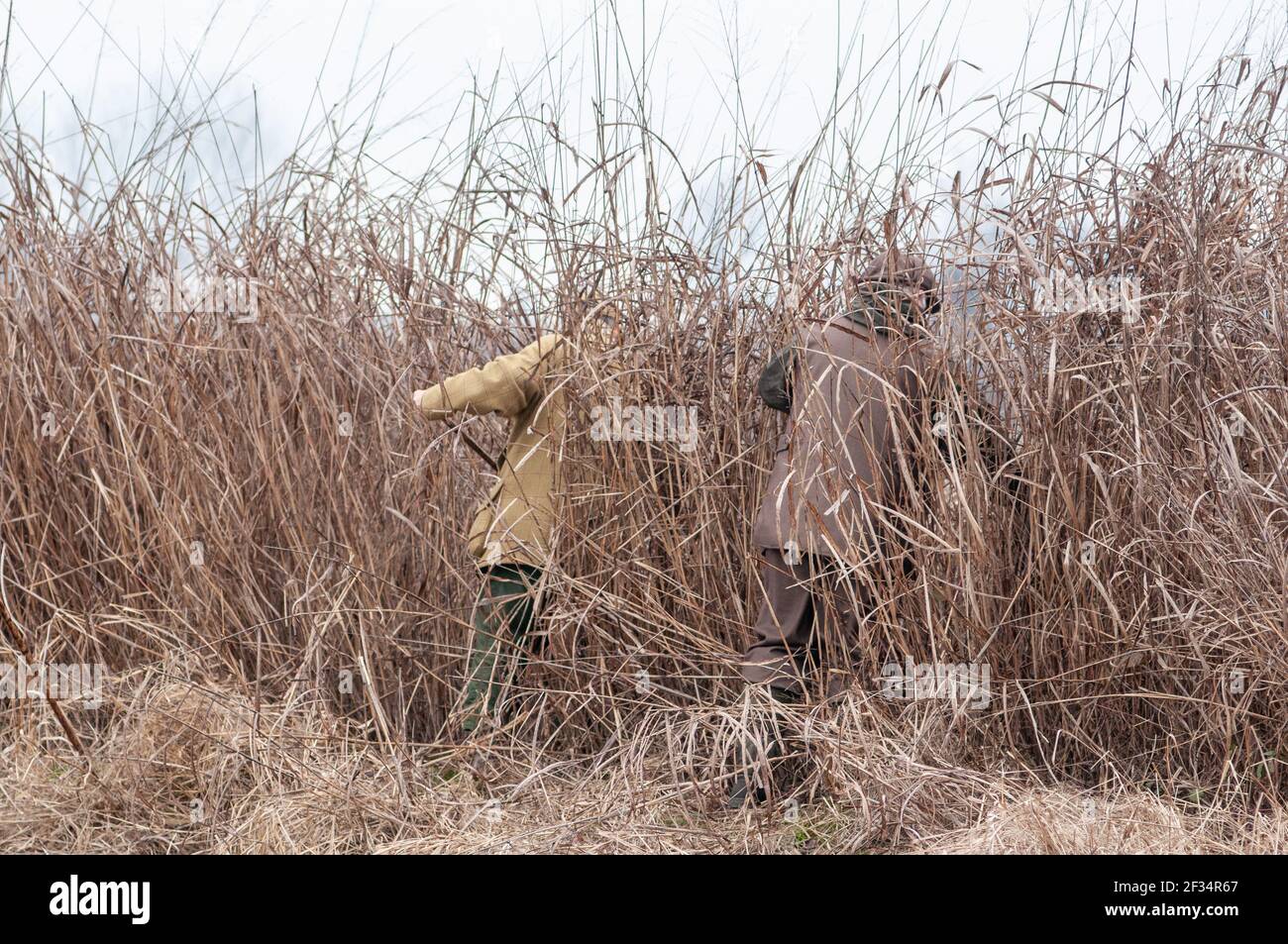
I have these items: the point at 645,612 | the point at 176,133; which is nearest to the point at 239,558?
the point at 645,612

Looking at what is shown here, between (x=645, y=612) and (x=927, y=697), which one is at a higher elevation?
(x=645, y=612)

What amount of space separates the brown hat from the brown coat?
4.5 inches

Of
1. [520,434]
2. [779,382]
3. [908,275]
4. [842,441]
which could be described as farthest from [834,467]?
[520,434]

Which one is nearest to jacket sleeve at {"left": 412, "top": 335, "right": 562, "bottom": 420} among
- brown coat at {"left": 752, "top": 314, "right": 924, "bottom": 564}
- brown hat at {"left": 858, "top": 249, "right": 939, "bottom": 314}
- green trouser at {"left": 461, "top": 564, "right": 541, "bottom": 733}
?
green trouser at {"left": 461, "top": 564, "right": 541, "bottom": 733}

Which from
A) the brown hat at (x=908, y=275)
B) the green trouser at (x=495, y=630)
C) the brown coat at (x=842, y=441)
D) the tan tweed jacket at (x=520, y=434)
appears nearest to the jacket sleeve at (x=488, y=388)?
the tan tweed jacket at (x=520, y=434)

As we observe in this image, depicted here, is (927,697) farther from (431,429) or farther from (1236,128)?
(1236,128)

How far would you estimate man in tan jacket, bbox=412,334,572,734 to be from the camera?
121 inches

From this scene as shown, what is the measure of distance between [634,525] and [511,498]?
341 millimetres

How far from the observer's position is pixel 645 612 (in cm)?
312

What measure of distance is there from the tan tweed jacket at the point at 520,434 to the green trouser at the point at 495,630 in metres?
0.09

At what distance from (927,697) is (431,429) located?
1.54 meters

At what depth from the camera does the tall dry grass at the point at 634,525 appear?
2820mm

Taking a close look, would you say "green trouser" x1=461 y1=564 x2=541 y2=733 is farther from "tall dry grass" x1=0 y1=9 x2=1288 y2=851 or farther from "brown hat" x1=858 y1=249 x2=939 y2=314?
"brown hat" x1=858 y1=249 x2=939 y2=314

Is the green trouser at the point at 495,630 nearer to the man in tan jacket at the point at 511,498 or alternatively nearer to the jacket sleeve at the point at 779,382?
the man in tan jacket at the point at 511,498
